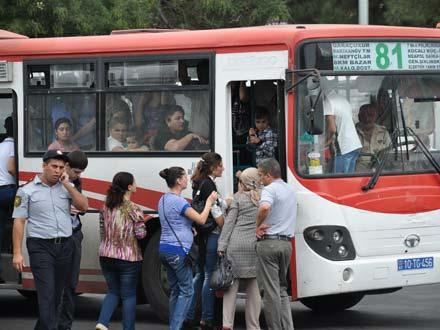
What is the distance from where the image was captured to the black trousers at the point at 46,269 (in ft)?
36.7

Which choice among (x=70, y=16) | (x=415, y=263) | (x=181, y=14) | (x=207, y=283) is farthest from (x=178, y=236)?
(x=181, y=14)

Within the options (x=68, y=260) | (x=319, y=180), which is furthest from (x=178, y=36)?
(x=68, y=260)

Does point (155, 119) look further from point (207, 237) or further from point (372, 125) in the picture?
point (372, 125)

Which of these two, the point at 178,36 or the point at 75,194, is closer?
the point at 75,194

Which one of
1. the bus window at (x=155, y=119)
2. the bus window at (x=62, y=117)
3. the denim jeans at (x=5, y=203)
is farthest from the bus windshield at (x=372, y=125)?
the denim jeans at (x=5, y=203)

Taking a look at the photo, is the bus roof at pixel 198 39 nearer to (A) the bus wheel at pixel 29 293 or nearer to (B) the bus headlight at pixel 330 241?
(B) the bus headlight at pixel 330 241

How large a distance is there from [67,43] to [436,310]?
512cm

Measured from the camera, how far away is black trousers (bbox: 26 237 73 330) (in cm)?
1120

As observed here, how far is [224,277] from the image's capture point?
12398 mm

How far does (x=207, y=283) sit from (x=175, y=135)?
1.61m

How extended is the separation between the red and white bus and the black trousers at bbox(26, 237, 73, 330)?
88.5 inches

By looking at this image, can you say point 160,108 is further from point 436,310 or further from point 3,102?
point 436,310

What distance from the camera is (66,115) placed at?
45.6 ft

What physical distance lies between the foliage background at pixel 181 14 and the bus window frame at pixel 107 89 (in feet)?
22.9
